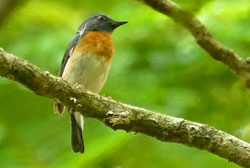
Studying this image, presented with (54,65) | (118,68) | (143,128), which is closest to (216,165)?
(143,128)

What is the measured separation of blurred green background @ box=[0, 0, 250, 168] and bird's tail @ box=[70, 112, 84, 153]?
0.06 metres

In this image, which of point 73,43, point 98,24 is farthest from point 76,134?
point 98,24

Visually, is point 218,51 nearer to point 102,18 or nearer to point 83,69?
point 83,69

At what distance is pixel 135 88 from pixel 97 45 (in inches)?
57.6

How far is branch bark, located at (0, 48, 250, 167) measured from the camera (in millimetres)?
2997

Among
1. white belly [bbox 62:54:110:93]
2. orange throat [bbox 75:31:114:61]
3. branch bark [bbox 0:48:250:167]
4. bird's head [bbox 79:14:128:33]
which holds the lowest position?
branch bark [bbox 0:48:250:167]

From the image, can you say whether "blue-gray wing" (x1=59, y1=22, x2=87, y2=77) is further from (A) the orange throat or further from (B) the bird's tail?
(B) the bird's tail

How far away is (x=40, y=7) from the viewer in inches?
164

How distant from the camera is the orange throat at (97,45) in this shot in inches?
193

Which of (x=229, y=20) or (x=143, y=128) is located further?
(x=229, y=20)

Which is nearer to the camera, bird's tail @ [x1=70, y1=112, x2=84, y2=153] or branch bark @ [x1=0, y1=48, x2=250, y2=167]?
branch bark @ [x1=0, y1=48, x2=250, y2=167]

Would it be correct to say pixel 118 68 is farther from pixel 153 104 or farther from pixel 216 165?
pixel 216 165

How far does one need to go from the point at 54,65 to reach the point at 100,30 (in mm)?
1561

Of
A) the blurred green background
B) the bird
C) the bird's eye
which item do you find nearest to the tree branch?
the blurred green background
